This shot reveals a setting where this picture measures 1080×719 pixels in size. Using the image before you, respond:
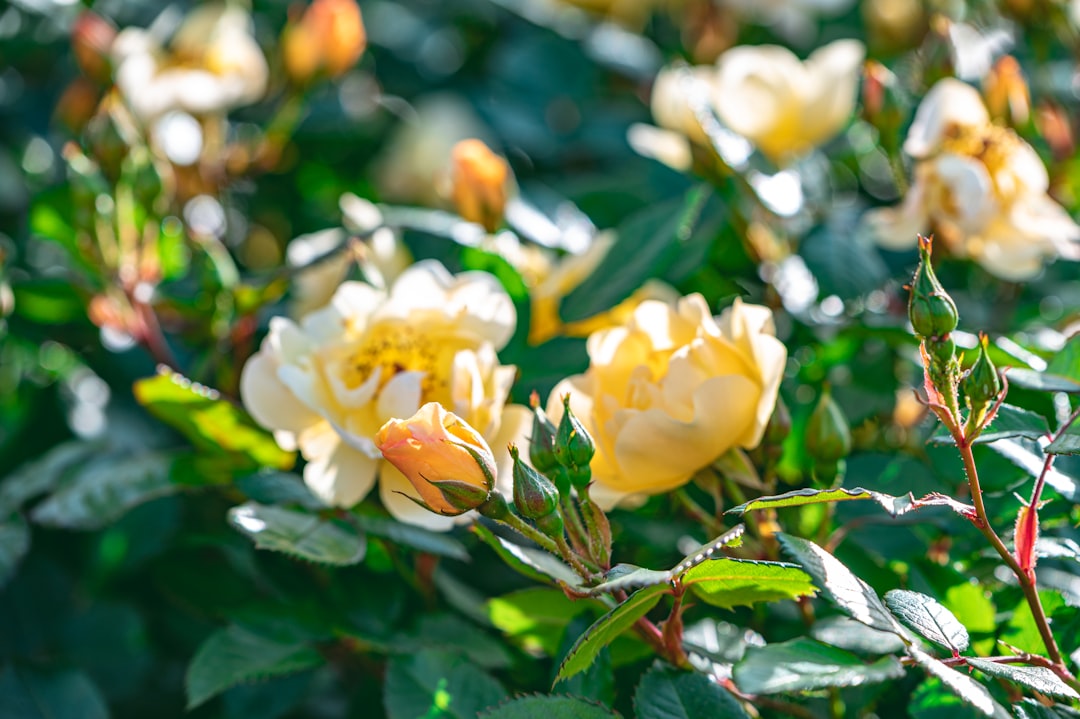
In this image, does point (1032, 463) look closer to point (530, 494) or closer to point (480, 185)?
point (530, 494)

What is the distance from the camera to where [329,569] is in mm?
769

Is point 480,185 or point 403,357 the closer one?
point 403,357

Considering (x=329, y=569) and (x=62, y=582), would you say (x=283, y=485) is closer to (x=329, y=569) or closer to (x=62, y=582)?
(x=329, y=569)

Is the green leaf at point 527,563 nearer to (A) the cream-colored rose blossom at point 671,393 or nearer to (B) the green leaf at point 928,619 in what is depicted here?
(A) the cream-colored rose blossom at point 671,393

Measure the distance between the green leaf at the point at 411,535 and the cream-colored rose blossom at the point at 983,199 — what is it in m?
0.48

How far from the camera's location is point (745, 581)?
528mm

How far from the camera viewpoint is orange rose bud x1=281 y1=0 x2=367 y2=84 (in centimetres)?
120

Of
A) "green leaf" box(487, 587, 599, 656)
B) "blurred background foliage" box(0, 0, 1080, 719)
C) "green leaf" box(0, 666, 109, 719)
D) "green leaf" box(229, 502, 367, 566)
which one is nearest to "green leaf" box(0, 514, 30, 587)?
"blurred background foliage" box(0, 0, 1080, 719)

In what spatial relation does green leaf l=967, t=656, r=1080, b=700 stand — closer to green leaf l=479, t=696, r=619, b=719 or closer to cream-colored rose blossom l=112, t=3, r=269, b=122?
green leaf l=479, t=696, r=619, b=719

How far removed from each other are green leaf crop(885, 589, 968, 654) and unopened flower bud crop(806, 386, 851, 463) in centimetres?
13

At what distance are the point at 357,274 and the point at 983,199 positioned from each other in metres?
0.51

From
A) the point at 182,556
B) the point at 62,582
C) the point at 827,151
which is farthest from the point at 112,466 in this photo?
the point at 827,151

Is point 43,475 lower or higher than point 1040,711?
lower

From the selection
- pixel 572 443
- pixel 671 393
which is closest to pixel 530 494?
pixel 572 443
